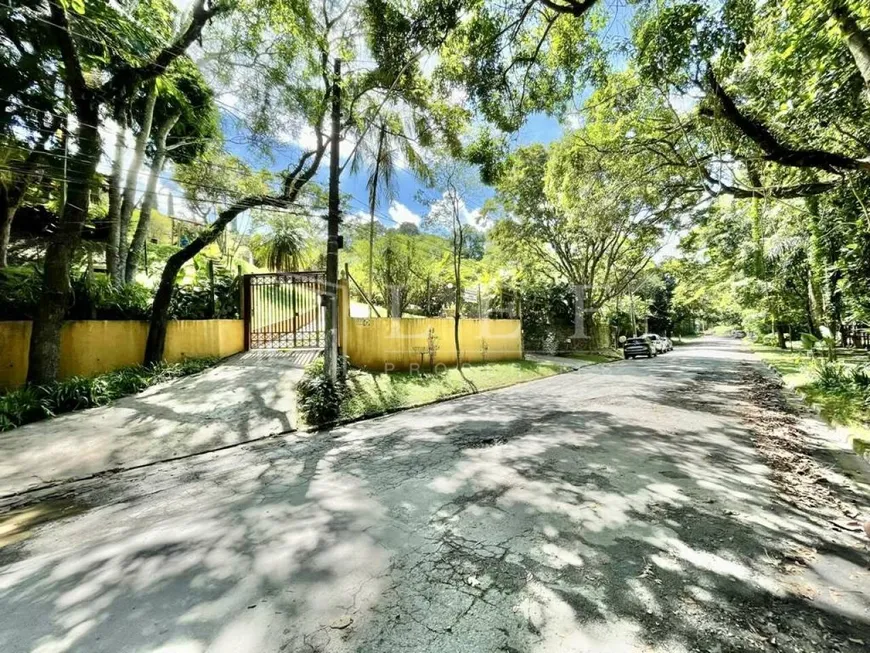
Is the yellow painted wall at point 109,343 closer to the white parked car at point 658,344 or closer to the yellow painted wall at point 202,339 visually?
the yellow painted wall at point 202,339

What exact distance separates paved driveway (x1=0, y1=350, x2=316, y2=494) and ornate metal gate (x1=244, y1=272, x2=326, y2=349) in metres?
2.29

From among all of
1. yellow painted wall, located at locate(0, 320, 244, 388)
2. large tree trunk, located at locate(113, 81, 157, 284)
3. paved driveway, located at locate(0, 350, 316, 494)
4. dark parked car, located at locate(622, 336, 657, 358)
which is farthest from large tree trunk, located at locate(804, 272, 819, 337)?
large tree trunk, located at locate(113, 81, 157, 284)

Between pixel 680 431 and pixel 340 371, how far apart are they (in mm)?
6871

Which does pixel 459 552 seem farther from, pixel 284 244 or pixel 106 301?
pixel 284 244

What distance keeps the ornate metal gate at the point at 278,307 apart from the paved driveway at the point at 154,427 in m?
2.29

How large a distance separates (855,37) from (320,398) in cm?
907

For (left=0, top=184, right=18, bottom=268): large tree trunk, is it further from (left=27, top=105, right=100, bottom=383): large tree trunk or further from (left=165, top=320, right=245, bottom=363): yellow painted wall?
(left=165, top=320, right=245, bottom=363): yellow painted wall

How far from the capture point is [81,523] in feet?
11.8

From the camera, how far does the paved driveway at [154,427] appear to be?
503 centimetres

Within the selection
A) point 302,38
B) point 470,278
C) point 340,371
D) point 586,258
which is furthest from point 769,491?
point 586,258

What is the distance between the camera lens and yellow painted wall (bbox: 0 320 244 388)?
740 centimetres

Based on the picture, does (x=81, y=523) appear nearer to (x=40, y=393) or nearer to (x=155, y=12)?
(x=40, y=393)

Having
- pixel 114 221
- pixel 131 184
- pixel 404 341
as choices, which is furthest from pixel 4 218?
pixel 404 341

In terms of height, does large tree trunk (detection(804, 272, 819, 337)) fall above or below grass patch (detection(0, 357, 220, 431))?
above
